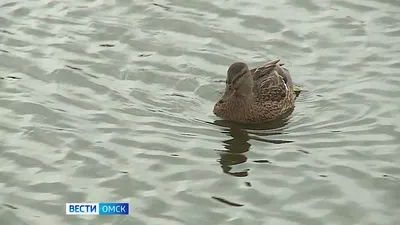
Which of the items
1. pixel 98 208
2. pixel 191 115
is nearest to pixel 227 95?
pixel 191 115

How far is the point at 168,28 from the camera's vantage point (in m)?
12.6

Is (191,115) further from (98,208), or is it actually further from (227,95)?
(98,208)

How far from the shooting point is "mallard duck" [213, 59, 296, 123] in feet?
35.3

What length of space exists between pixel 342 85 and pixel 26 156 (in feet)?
12.4

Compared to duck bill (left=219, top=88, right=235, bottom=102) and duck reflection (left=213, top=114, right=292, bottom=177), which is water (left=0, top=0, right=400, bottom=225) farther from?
duck bill (left=219, top=88, right=235, bottom=102)

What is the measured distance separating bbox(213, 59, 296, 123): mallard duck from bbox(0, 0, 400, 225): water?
202 millimetres

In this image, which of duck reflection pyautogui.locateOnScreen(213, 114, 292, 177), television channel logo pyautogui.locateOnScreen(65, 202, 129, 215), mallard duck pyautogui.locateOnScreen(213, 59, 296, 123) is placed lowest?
television channel logo pyautogui.locateOnScreen(65, 202, 129, 215)

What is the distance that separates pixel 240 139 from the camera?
10.3m

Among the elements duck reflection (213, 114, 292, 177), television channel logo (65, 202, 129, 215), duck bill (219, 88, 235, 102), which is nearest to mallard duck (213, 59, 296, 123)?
duck bill (219, 88, 235, 102)

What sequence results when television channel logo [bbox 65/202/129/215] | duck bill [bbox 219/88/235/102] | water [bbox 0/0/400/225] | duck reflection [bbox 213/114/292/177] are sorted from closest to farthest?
television channel logo [bbox 65/202/129/215] < water [bbox 0/0/400/225] < duck reflection [bbox 213/114/292/177] < duck bill [bbox 219/88/235/102]

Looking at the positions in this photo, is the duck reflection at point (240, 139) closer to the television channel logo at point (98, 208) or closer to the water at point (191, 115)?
the water at point (191, 115)

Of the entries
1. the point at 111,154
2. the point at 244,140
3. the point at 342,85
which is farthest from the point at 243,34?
the point at 111,154

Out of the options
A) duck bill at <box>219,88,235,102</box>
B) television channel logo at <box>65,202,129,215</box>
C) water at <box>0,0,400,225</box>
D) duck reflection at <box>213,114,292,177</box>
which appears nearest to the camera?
television channel logo at <box>65,202,129,215</box>

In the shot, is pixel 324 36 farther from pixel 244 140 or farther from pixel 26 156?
pixel 26 156
